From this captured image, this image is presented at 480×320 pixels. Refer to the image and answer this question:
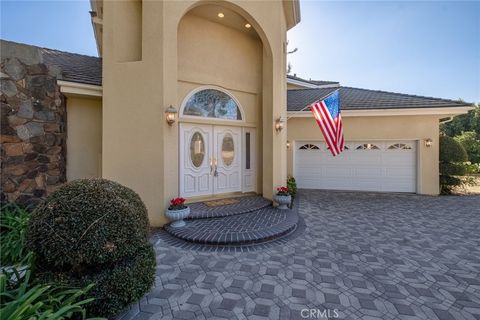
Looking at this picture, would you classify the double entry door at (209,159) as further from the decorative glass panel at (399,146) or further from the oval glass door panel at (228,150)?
the decorative glass panel at (399,146)

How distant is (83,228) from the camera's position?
2.65 meters

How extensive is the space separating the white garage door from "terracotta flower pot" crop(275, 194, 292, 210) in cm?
451

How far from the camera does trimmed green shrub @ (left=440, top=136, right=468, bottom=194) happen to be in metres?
10.5

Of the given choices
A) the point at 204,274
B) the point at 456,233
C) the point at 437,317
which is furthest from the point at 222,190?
the point at 456,233

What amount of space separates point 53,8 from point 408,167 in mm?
16867

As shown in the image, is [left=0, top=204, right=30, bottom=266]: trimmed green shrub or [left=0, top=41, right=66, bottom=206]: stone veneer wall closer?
[left=0, top=204, right=30, bottom=266]: trimmed green shrub

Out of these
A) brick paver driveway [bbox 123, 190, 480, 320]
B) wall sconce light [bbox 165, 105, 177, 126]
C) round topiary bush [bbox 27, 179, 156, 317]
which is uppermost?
wall sconce light [bbox 165, 105, 177, 126]

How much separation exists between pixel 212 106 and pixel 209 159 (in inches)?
73.6

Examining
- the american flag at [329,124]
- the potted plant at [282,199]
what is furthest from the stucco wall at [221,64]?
the american flag at [329,124]

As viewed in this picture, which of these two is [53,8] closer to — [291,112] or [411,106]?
[291,112]

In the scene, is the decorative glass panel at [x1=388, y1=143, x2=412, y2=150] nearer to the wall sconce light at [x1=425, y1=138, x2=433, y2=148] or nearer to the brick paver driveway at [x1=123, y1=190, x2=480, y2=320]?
the wall sconce light at [x1=425, y1=138, x2=433, y2=148]

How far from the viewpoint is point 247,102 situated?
8578 mm

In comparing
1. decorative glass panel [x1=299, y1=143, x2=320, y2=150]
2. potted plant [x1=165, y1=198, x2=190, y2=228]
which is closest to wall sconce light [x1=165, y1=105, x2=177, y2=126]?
potted plant [x1=165, y1=198, x2=190, y2=228]

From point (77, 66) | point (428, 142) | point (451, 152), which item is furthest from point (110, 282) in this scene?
point (451, 152)
